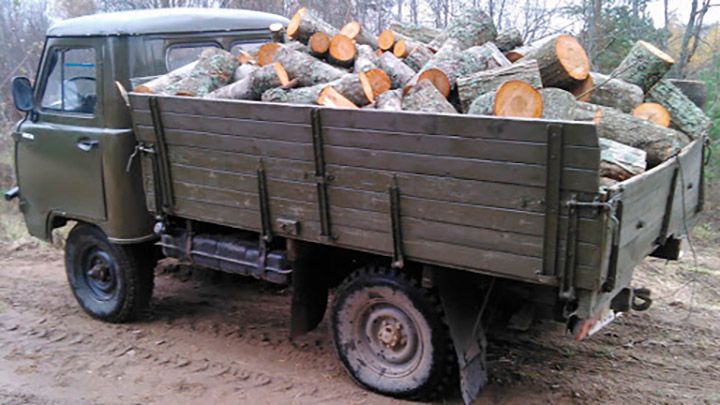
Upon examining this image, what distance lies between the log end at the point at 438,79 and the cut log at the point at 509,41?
1.26 m

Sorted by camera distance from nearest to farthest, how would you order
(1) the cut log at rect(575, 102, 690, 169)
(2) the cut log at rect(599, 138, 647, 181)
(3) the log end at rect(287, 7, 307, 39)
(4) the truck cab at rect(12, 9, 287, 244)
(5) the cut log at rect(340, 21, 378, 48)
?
(2) the cut log at rect(599, 138, 647, 181) → (1) the cut log at rect(575, 102, 690, 169) → (4) the truck cab at rect(12, 9, 287, 244) → (3) the log end at rect(287, 7, 307, 39) → (5) the cut log at rect(340, 21, 378, 48)

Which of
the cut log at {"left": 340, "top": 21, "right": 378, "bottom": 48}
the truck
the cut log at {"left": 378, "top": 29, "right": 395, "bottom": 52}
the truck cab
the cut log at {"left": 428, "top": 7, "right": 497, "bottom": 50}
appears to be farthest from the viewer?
the cut log at {"left": 340, "top": 21, "right": 378, "bottom": 48}

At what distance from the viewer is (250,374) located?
465 centimetres

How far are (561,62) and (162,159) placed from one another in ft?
9.09

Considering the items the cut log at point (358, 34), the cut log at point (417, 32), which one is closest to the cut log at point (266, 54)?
the cut log at point (358, 34)

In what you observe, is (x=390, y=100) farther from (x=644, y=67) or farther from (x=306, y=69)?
(x=644, y=67)

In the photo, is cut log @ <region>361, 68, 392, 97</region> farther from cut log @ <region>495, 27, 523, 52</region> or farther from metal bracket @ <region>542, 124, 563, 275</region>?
metal bracket @ <region>542, 124, 563, 275</region>

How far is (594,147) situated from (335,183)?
59.0 inches

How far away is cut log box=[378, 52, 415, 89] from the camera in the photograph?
16.3 ft

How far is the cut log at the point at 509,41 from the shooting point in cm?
561

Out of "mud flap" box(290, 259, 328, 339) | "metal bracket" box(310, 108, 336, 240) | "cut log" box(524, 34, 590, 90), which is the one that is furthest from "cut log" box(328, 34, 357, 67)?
"mud flap" box(290, 259, 328, 339)

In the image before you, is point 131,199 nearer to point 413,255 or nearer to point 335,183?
point 335,183

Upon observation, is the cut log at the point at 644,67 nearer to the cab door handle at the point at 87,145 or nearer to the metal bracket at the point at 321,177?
the metal bracket at the point at 321,177

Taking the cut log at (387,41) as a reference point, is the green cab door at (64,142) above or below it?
below
